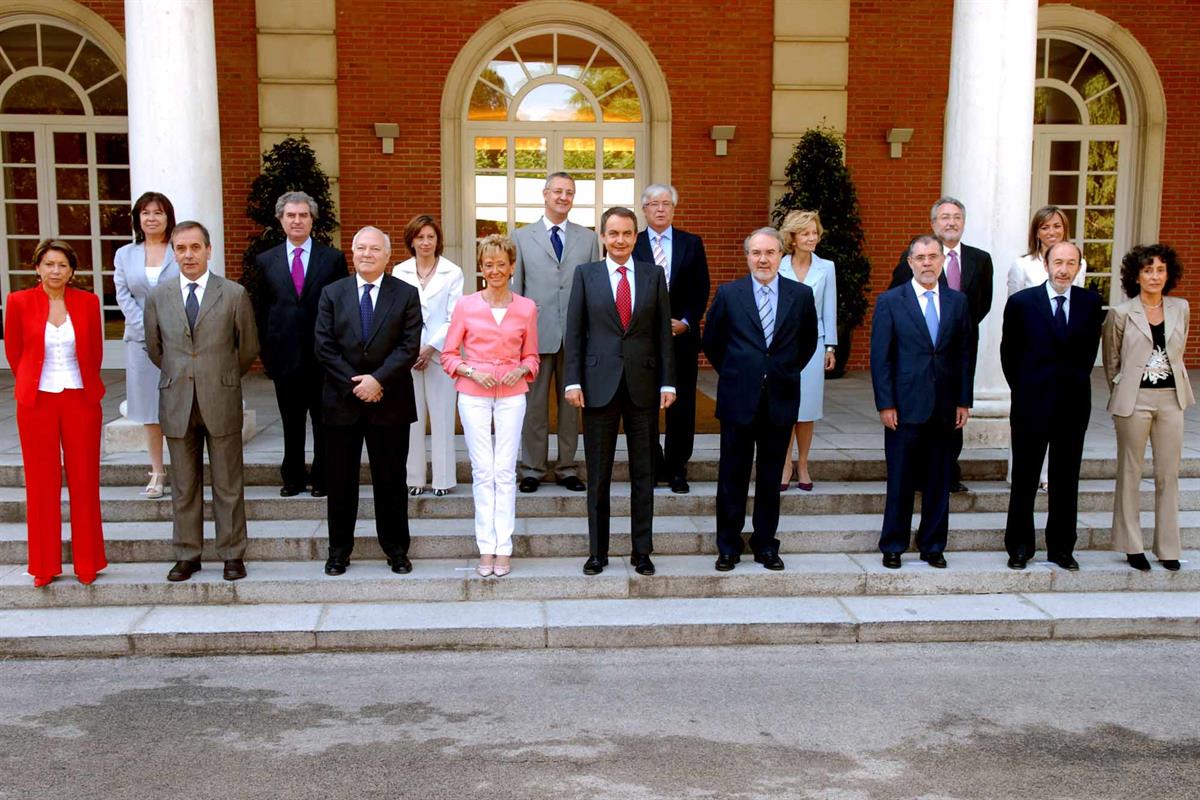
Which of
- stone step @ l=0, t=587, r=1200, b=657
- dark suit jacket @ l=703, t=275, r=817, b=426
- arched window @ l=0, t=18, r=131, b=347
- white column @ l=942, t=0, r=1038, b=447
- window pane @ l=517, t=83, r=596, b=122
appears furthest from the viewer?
window pane @ l=517, t=83, r=596, b=122

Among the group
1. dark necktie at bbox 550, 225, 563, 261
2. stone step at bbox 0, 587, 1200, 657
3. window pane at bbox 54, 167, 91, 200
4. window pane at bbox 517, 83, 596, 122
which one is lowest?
stone step at bbox 0, 587, 1200, 657

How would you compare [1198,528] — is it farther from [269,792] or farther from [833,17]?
[833,17]

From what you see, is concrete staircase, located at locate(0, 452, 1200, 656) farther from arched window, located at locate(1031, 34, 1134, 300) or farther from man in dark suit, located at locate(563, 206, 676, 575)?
arched window, located at locate(1031, 34, 1134, 300)

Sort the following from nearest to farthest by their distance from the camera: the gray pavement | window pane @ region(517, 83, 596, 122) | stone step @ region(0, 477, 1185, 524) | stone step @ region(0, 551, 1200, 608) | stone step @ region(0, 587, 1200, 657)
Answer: the gray pavement
stone step @ region(0, 587, 1200, 657)
stone step @ region(0, 551, 1200, 608)
stone step @ region(0, 477, 1185, 524)
window pane @ region(517, 83, 596, 122)

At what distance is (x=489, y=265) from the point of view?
555 centimetres

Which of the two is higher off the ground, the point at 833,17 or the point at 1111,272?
the point at 833,17

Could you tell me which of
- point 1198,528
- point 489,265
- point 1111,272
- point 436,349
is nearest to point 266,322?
point 436,349

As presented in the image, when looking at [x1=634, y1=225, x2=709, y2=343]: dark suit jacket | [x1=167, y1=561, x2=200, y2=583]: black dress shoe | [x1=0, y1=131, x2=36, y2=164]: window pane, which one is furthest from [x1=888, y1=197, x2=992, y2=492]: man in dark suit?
[x1=0, y1=131, x2=36, y2=164]: window pane

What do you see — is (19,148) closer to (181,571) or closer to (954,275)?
(181,571)

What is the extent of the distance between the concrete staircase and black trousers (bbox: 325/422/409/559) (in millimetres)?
→ 206

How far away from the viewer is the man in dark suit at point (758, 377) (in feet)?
18.6

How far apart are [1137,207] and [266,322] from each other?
1039 cm

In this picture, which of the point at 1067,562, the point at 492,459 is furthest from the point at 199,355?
the point at 1067,562

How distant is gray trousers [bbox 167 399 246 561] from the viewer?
5.56 m
